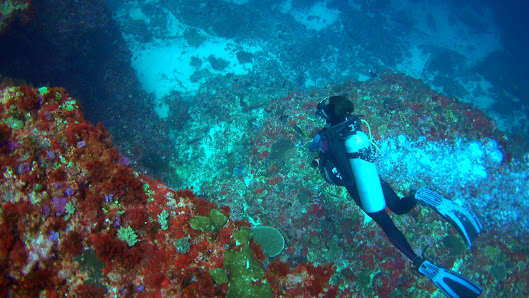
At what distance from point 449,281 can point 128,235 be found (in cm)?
675

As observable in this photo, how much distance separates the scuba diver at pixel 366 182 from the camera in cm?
479

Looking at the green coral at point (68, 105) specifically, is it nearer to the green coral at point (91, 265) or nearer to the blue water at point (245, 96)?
the green coral at point (91, 265)

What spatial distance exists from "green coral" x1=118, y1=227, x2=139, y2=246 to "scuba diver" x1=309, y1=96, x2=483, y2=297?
3952 mm

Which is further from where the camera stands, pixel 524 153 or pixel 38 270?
pixel 524 153

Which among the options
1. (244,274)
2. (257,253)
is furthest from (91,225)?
(257,253)

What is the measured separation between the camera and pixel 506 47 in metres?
26.6

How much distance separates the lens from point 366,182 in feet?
16.2

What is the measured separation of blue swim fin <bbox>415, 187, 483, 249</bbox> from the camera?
19.6ft

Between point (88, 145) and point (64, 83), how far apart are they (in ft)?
27.4

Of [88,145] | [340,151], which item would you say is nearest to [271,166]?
[340,151]

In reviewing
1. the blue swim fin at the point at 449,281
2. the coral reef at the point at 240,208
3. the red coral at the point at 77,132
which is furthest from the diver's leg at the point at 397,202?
the red coral at the point at 77,132

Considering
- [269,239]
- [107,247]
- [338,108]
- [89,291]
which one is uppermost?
[338,108]

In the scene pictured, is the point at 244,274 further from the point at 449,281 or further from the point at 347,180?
the point at 449,281

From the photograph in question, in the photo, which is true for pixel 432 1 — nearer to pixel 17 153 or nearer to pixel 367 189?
pixel 367 189
